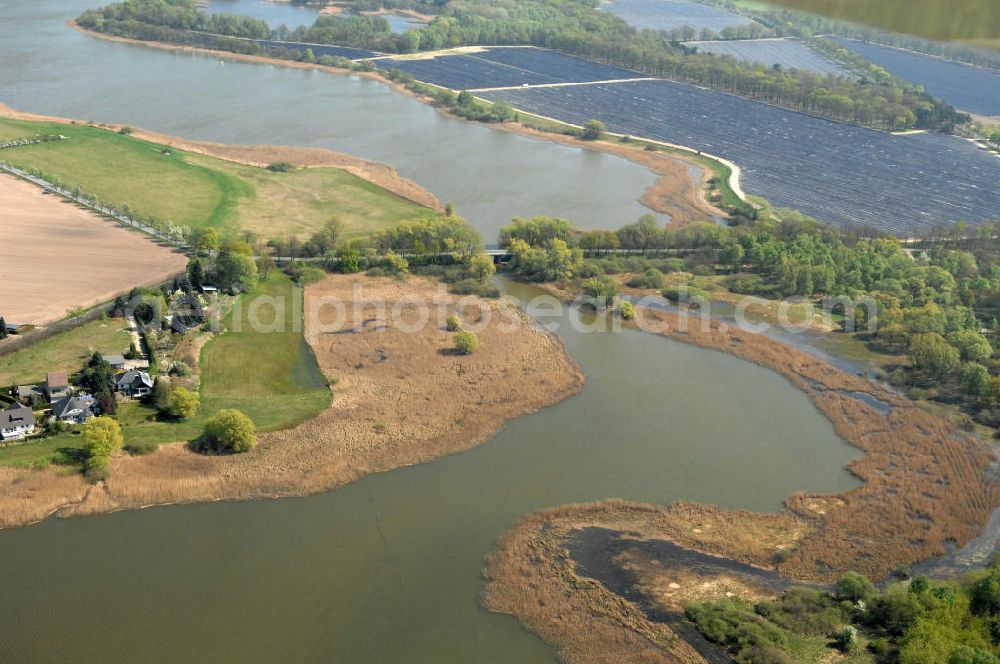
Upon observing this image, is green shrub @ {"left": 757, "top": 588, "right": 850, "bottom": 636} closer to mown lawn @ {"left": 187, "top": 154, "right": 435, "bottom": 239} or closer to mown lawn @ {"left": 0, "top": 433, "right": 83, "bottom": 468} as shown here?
mown lawn @ {"left": 0, "top": 433, "right": 83, "bottom": 468}

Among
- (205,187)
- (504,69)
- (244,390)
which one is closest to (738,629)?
(244,390)

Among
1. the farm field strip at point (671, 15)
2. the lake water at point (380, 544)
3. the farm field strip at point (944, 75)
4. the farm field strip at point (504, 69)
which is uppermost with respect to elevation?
the farm field strip at point (671, 15)

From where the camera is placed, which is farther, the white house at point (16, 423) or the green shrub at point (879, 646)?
the white house at point (16, 423)

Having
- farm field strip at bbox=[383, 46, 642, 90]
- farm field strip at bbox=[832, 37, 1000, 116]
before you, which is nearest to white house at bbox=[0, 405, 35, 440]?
farm field strip at bbox=[383, 46, 642, 90]

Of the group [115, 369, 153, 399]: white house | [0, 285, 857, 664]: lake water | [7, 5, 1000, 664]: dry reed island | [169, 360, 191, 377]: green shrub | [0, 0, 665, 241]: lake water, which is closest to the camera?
[0, 285, 857, 664]: lake water

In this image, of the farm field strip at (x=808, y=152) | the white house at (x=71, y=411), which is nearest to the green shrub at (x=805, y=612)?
the white house at (x=71, y=411)

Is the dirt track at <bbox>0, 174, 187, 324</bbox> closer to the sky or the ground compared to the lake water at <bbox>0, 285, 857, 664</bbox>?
closer to the sky

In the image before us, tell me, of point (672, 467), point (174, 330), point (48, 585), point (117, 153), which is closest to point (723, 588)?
point (672, 467)

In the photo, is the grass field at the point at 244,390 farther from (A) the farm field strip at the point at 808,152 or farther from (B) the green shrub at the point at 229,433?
(A) the farm field strip at the point at 808,152
